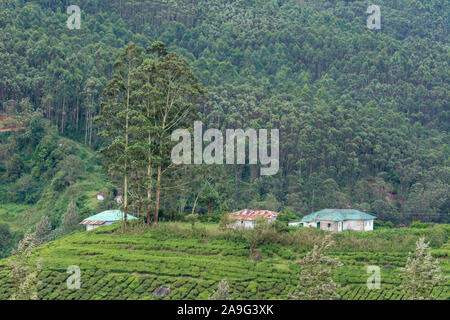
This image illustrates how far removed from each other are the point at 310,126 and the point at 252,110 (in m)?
7.66

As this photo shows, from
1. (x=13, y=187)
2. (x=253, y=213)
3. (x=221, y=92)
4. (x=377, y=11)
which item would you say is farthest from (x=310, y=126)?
(x=377, y=11)

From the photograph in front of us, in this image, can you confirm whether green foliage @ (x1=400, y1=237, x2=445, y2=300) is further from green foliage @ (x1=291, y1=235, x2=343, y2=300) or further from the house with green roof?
the house with green roof

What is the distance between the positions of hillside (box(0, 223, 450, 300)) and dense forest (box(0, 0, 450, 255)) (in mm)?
3145

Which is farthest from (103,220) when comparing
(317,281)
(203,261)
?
(317,281)

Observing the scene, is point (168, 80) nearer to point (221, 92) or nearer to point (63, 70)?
point (63, 70)

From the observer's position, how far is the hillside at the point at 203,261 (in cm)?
2617

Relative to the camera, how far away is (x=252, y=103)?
69.0 metres

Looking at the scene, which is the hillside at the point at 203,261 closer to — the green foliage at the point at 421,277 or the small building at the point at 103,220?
the small building at the point at 103,220

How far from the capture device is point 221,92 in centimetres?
7094

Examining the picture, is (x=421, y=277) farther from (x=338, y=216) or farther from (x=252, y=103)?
(x=252, y=103)

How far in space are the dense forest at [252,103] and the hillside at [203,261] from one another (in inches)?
124

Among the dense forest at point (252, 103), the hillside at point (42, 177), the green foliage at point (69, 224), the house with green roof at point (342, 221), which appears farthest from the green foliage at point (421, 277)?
the hillside at point (42, 177)

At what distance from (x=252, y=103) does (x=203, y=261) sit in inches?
1665

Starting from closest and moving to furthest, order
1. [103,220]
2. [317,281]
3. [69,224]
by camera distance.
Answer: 1. [317,281]
2. [103,220]
3. [69,224]
